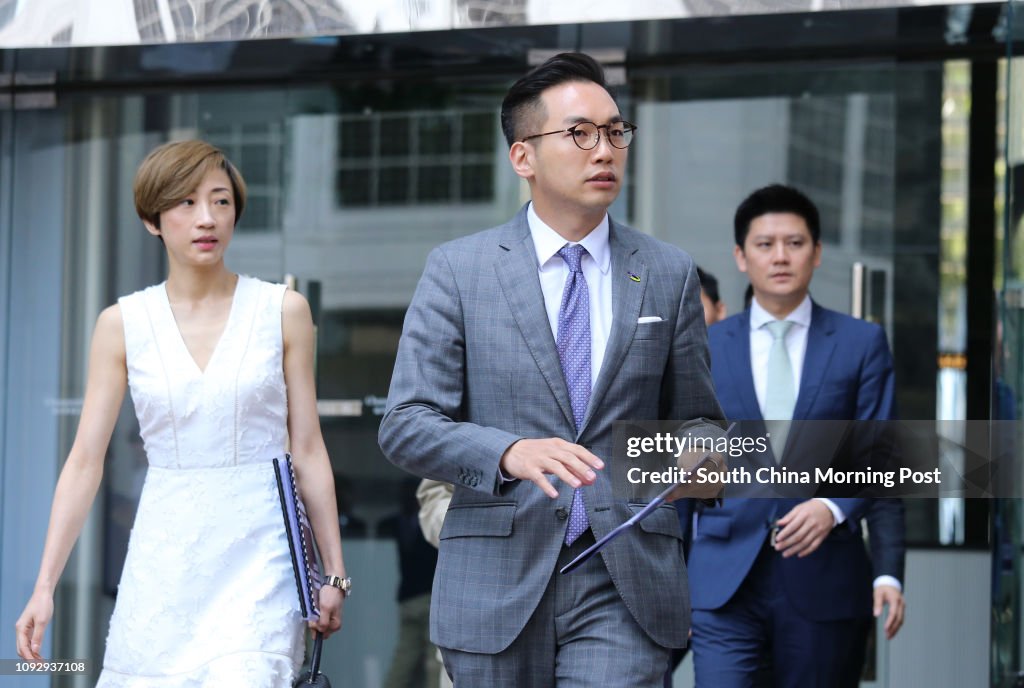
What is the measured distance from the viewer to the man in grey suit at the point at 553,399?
3.73m

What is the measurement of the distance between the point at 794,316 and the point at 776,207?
472 mm

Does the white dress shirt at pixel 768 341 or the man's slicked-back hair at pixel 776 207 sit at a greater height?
the man's slicked-back hair at pixel 776 207

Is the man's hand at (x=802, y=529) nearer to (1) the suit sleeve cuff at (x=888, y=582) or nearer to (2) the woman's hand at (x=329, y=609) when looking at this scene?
(1) the suit sleeve cuff at (x=888, y=582)

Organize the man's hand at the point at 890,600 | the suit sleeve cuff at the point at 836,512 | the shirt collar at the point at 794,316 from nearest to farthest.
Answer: the suit sleeve cuff at the point at 836,512 → the man's hand at the point at 890,600 → the shirt collar at the point at 794,316

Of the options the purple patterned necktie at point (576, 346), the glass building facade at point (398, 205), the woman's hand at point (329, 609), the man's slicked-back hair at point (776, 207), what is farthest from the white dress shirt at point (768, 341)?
the woman's hand at point (329, 609)

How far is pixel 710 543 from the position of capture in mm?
5453

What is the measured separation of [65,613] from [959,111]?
4.97m

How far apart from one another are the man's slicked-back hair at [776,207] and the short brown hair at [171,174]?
7.31 feet

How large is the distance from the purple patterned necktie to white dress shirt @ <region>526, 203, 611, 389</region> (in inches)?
0.7

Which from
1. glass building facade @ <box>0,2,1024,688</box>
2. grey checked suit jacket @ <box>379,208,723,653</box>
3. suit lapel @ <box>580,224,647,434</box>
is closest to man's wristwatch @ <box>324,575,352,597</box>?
grey checked suit jacket @ <box>379,208,723,653</box>

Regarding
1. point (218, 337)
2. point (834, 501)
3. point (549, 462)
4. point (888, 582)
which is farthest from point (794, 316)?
point (549, 462)

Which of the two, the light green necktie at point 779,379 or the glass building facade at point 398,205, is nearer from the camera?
the light green necktie at point 779,379

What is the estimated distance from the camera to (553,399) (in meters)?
3.81

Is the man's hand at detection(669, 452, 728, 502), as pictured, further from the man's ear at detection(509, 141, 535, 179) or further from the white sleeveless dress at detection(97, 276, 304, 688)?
the white sleeveless dress at detection(97, 276, 304, 688)
